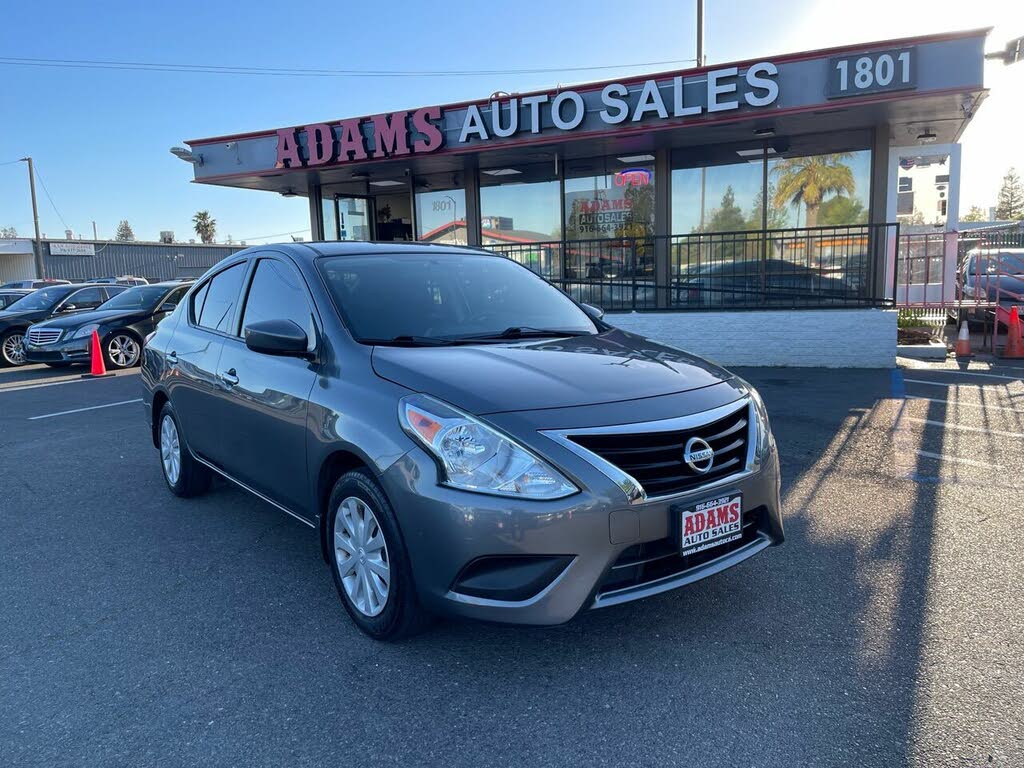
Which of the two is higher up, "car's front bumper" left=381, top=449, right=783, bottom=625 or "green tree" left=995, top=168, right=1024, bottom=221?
"green tree" left=995, top=168, right=1024, bottom=221

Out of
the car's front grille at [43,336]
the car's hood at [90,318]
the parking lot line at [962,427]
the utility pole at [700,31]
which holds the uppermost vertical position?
the utility pole at [700,31]

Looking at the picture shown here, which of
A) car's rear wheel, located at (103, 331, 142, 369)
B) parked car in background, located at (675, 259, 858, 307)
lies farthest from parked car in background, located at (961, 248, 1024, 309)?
car's rear wheel, located at (103, 331, 142, 369)

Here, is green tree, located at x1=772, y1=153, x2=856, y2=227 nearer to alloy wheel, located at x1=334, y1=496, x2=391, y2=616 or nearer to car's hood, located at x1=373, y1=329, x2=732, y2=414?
car's hood, located at x1=373, y1=329, x2=732, y2=414

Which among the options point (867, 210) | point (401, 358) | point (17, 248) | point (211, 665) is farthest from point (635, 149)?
point (17, 248)

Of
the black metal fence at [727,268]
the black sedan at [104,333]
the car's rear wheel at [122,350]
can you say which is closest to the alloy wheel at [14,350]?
the black sedan at [104,333]

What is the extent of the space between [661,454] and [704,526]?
0.34 metres

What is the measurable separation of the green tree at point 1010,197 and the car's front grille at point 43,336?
362ft

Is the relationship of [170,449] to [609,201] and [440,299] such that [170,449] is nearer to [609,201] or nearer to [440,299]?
[440,299]

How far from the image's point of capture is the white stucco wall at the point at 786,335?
10.3 meters

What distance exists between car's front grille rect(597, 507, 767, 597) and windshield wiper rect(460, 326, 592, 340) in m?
1.42

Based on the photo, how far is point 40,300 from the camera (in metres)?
15.1

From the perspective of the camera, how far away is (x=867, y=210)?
12406 millimetres

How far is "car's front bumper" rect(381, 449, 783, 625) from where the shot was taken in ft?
8.77

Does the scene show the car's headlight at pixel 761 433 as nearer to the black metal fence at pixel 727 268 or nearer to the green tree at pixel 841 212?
the black metal fence at pixel 727 268
